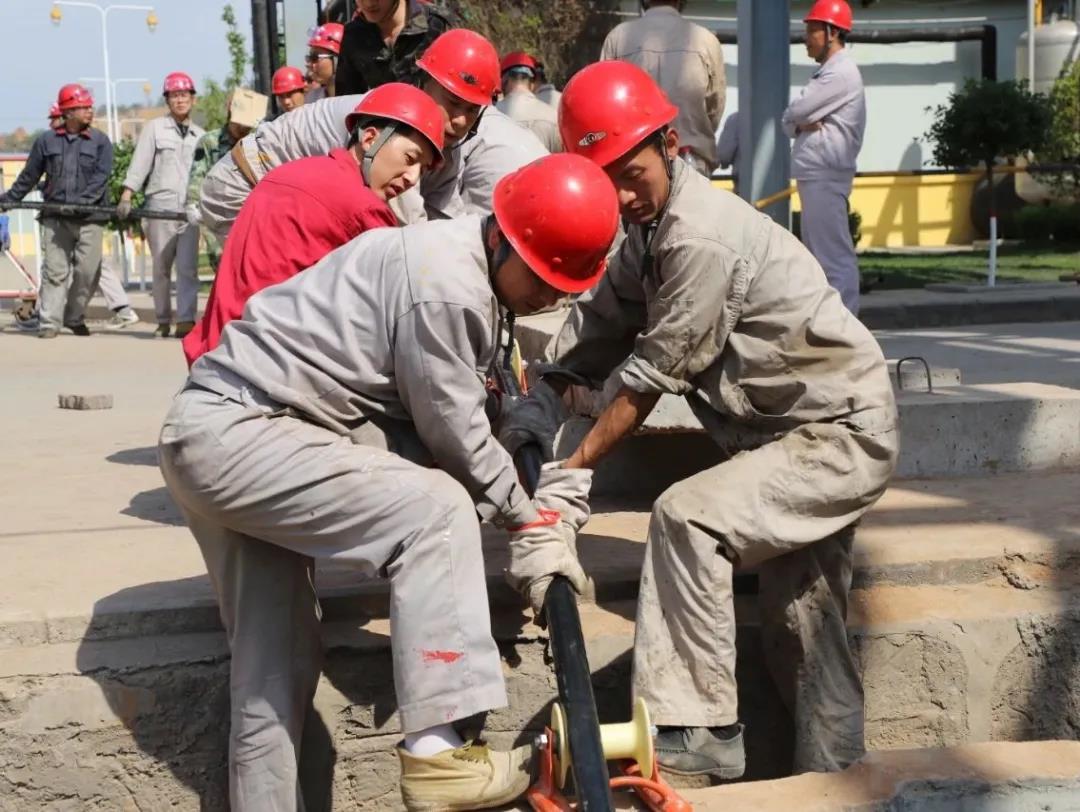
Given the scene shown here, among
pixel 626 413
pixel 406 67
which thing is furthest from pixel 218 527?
pixel 406 67

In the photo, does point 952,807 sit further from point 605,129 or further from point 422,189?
point 422,189

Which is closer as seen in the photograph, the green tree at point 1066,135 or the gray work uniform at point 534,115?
the gray work uniform at point 534,115

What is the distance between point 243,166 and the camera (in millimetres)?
5328

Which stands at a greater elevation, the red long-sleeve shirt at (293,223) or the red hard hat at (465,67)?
the red hard hat at (465,67)

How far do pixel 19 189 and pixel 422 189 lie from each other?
819cm

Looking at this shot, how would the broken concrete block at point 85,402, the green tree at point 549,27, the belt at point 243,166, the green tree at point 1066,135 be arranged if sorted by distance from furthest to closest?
the green tree at point 1066,135
the green tree at point 549,27
the broken concrete block at point 85,402
the belt at point 243,166

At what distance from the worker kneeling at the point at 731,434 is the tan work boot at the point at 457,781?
1.76ft

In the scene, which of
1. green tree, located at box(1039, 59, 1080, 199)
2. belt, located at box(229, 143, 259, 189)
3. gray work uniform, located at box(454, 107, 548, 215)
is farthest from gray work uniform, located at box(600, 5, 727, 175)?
green tree, located at box(1039, 59, 1080, 199)

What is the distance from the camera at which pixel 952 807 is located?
3557 millimetres

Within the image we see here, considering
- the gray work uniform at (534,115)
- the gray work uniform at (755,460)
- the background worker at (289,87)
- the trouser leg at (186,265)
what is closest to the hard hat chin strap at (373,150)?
the gray work uniform at (755,460)

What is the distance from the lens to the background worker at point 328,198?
4422mm

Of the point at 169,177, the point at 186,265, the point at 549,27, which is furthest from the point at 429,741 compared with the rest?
the point at 549,27

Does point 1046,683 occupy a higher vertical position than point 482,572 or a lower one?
lower

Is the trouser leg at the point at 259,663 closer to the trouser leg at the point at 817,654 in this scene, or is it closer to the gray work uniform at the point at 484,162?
the trouser leg at the point at 817,654
